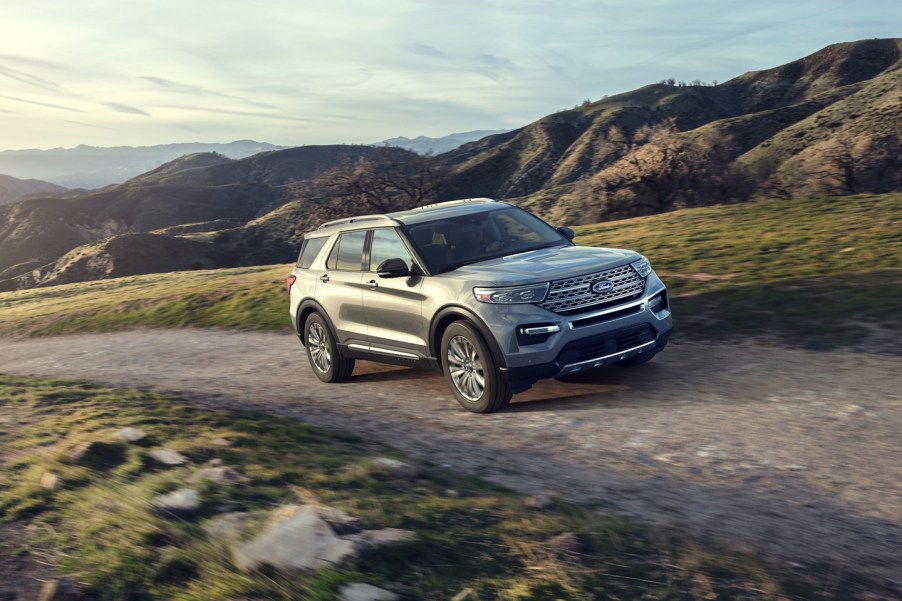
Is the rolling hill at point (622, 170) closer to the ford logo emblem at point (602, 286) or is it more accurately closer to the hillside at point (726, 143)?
the hillside at point (726, 143)

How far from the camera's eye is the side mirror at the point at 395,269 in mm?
8070

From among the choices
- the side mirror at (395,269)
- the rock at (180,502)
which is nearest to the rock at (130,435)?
the rock at (180,502)

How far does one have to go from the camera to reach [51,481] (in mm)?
5152

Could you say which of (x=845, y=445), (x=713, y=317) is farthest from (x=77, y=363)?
(x=845, y=445)

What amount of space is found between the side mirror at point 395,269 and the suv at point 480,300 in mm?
11

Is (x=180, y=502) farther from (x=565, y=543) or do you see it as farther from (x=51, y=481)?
(x=565, y=543)

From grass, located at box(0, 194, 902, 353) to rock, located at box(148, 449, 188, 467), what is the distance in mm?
6661

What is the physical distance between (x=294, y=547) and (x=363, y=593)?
0.58 metres

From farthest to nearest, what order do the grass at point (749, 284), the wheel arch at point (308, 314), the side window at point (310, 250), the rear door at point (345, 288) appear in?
the side window at point (310, 250)
the grass at point (749, 284)
the wheel arch at point (308, 314)
the rear door at point (345, 288)

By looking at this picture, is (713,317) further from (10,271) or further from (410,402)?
(10,271)

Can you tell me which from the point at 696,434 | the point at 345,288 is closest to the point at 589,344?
the point at 696,434

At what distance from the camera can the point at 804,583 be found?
3.63 metres

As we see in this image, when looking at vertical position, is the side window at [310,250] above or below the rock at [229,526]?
above

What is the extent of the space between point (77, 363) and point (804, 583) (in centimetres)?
1359
